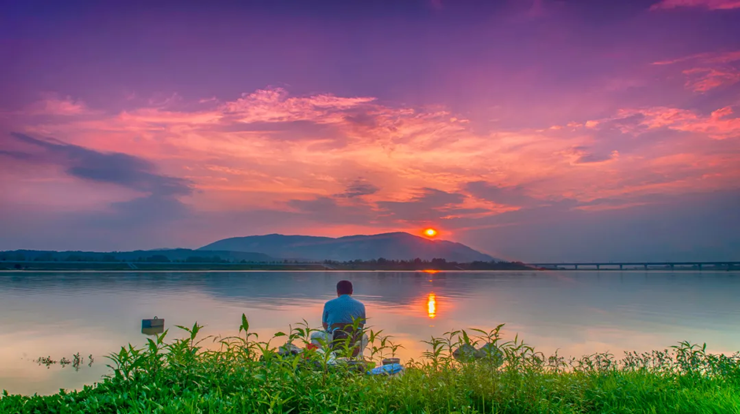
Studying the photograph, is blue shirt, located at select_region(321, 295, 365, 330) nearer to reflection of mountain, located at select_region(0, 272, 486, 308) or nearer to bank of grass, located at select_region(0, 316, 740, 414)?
bank of grass, located at select_region(0, 316, 740, 414)

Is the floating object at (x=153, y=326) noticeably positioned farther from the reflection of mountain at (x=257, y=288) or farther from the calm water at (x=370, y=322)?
the reflection of mountain at (x=257, y=288)

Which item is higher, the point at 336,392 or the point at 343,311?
the point at 343,311

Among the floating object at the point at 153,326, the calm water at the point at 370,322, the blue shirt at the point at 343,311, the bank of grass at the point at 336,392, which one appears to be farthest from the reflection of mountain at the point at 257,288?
the bank of grass at the point at 336,392

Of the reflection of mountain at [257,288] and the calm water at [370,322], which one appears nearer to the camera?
the calm water at [370,322]

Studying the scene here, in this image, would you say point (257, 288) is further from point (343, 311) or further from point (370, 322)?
point (343, 311)

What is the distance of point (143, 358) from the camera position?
616cm

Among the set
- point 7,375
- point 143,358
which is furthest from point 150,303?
point 143,358

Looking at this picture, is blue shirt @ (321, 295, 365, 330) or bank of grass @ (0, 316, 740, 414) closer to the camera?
bank of grass @ (0, 316, 740, 414)

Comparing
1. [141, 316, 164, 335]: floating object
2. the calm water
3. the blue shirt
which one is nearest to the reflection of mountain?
the calm water

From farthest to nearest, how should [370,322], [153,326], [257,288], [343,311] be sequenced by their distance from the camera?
[257,288] < [370,322] < [153,326] < [343,311]

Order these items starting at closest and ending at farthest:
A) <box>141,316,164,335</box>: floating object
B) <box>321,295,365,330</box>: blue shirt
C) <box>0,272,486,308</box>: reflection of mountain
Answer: <box>321,295,365,330</box>: blue shirt → <box>141,316,164,335</box>: floating object → <box>0,272,486,308</box>: reflection of mountain

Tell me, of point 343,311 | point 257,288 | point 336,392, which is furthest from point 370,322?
point 257,288

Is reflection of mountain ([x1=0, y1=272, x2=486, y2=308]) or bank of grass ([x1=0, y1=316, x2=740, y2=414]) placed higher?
bank of grass ([x1=0, y1=316, x2=740, y2=414])

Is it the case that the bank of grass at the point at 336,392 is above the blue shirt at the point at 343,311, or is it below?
below
